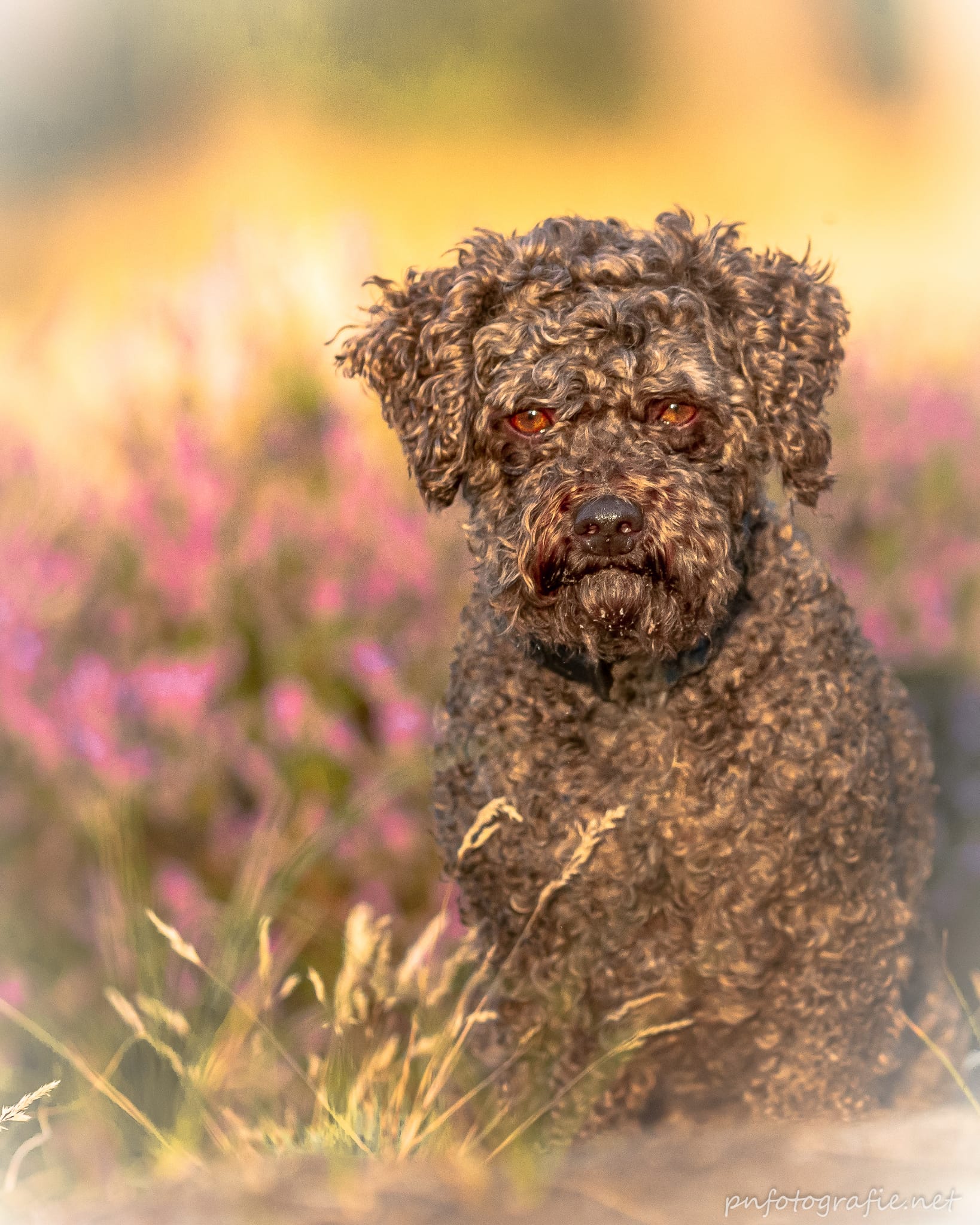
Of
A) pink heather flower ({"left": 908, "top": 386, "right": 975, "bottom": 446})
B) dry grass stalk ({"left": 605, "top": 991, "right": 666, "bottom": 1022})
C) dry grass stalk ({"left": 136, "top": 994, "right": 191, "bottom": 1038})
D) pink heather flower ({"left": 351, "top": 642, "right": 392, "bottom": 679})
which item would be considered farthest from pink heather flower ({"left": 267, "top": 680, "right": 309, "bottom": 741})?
pink heather flower ({"left": 908, "top": 386, "right": 975, "bottom": 446})

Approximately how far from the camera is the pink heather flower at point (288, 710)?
19.7ft

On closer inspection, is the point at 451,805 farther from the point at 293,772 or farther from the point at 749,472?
the point at 293,772

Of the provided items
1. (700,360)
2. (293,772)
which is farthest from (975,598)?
(700,360)

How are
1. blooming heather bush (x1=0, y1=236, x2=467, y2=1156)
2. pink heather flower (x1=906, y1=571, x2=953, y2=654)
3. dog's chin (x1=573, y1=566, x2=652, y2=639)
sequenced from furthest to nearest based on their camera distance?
1. pink heather flower (x1=906, y1=571, x2=953, y2=654)
2. blooming heather bush (x1=0, y1=236, x2=467, y2=1156)
3. dog's chin (x1=573, y1=566, x2=652, y2=639)

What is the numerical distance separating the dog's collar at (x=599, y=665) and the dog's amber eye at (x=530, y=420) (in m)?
0.59

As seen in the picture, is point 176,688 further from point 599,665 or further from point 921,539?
point 921,539

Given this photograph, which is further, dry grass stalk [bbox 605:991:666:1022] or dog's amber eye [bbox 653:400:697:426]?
dry grass stalk [bbox 605:991:666:1022]

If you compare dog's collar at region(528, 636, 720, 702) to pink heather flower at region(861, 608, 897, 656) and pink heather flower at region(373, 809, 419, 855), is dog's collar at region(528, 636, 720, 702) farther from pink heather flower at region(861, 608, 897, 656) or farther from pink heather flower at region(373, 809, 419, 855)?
pink heather flower at region(861, 608, 897, 656)

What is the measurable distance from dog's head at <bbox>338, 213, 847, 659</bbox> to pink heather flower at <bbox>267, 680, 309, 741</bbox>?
7.40 ft

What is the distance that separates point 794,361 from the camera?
12.4 ft

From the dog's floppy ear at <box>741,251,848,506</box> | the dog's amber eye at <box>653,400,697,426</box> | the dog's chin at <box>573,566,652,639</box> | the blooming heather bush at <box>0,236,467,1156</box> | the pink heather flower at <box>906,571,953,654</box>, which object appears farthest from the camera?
the pink heather flower at <box>906,571,953,654</box>

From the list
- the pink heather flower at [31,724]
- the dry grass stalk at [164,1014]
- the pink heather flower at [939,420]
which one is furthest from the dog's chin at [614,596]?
the pink heather flower at [939,420]

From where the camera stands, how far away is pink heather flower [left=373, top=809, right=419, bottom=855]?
6.11m

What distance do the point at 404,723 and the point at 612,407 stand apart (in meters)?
2.66
